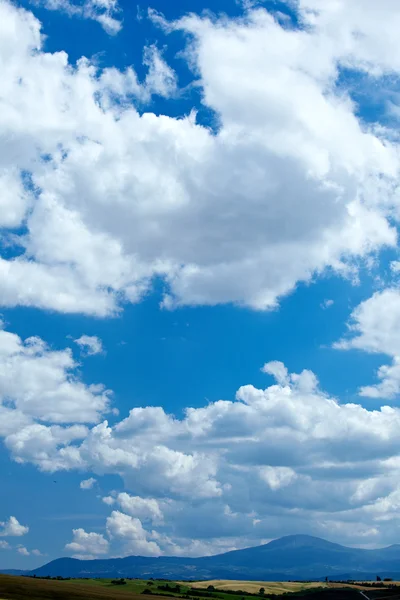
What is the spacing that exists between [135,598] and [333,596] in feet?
206

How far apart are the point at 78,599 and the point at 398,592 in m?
94.9

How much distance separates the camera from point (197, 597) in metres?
195

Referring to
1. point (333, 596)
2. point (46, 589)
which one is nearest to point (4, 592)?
point (46, 589)

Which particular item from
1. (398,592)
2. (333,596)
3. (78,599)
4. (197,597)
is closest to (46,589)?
(78,599)

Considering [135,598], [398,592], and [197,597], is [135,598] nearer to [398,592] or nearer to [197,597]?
[197,597]

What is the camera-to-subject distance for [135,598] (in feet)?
532

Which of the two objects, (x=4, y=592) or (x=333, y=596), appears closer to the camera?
(x=4, y=592)

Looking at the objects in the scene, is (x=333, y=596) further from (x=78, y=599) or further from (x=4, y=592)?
(x=4, y=592)

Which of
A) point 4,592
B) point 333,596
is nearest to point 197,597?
point 333,596

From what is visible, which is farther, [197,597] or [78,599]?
[197,597]

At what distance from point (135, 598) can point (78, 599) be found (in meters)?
20.8

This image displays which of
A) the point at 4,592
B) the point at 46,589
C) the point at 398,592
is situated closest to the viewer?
the point at 4,592

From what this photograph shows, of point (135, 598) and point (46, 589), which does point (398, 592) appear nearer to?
point (135, 598)

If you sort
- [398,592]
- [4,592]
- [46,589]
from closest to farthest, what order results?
1. [4,592]
2. [46,589]
3. [398,592]
